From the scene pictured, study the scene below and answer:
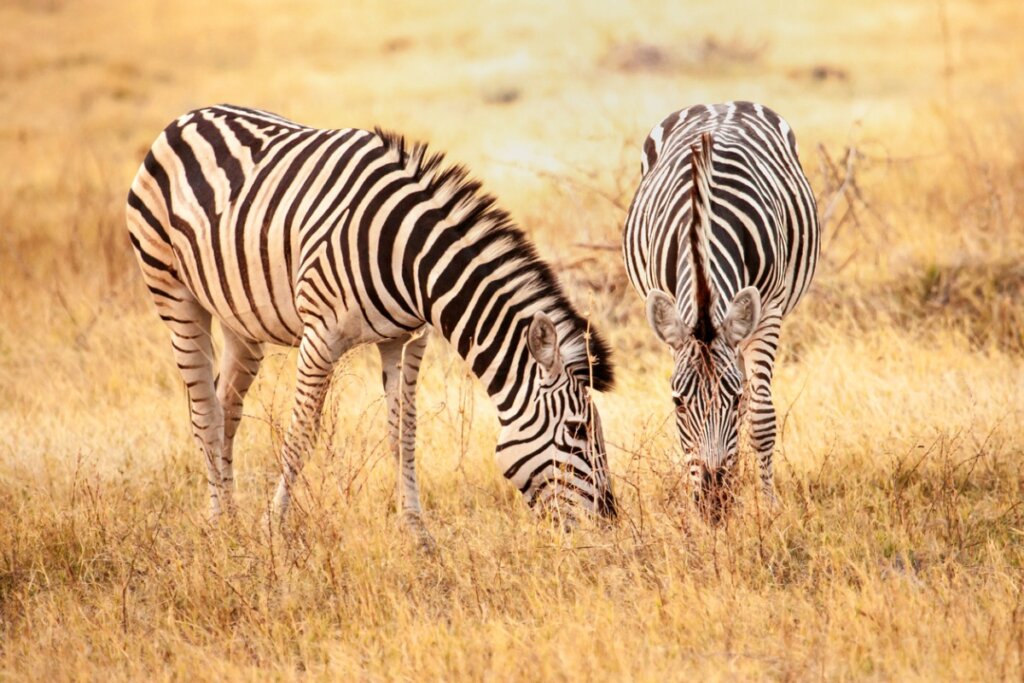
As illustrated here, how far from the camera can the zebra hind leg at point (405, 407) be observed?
5477 mm

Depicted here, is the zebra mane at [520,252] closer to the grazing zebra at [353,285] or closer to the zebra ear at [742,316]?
the grazing zebra at [353,285]

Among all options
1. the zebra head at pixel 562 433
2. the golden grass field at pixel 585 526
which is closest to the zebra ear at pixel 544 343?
the zebra head at pixel 562 433

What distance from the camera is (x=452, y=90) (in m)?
18.8

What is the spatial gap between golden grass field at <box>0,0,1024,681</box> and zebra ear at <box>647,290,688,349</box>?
59cm

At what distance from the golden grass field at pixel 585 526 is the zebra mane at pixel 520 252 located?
1.74 feet

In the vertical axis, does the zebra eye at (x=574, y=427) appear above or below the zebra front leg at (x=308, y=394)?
below

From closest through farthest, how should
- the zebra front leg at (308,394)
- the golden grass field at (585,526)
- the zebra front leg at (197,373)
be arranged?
the golden grass field at (585,526) < the zebra front leg at (308,394) < the zebra front leg at (197,373)

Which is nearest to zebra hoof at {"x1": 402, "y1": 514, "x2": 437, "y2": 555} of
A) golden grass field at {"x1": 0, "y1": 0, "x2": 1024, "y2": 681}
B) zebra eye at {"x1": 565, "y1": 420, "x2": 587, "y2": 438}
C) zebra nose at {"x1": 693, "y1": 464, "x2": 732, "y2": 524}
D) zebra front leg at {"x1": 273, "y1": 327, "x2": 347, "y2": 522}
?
golden grass field at {"x1": 0, "y1": 0, "x2": 1024, "y2": 681}

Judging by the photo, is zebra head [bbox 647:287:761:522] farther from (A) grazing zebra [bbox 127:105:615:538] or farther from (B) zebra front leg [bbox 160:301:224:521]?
(B) zebra front leg [bbox 160:301:224:521]

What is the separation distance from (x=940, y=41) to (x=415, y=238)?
1938 centimetres

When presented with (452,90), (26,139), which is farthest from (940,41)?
(26,139)

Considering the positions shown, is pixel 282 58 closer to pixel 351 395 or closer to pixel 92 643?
pixel 351 395

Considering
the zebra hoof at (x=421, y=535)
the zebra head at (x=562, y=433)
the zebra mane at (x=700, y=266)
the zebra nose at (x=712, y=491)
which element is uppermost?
the zebra mane at (x=700, y=266)

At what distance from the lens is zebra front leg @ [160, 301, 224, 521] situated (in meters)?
6.02
